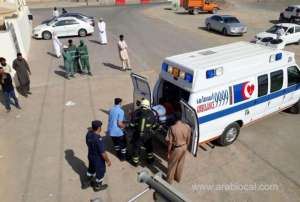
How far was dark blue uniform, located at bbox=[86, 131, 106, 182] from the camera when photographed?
19.5 ft

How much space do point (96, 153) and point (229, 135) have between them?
3.83 metres

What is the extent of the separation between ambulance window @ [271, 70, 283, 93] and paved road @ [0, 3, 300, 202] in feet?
4.43

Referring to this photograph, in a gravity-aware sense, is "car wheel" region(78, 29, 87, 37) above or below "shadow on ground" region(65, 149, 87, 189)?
above

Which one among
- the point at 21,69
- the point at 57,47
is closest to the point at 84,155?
the point at 21,69

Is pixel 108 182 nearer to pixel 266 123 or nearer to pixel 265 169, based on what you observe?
pixel 265 169

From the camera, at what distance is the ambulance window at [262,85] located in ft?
26.2

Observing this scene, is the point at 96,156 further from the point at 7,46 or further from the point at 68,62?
the point at 7,46

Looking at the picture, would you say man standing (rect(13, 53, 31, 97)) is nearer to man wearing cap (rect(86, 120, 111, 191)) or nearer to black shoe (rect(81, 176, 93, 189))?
black shoe (rect(81, 176, 93, 189))

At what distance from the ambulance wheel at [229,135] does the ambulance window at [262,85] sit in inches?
45.0

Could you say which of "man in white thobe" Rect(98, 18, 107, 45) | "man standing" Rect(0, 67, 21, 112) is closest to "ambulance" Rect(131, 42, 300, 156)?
"man standing" Rect(0, 67, 21, 112)

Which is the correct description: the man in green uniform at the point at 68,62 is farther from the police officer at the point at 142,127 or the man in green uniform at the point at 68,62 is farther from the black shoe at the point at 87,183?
the black shoe at the point at 87,183

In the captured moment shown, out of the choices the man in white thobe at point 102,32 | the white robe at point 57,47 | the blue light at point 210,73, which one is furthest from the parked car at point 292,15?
the blue light at point 210,73

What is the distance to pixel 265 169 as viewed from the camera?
7.30 metres

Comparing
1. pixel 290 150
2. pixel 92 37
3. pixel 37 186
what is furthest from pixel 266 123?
pixel 92 37
